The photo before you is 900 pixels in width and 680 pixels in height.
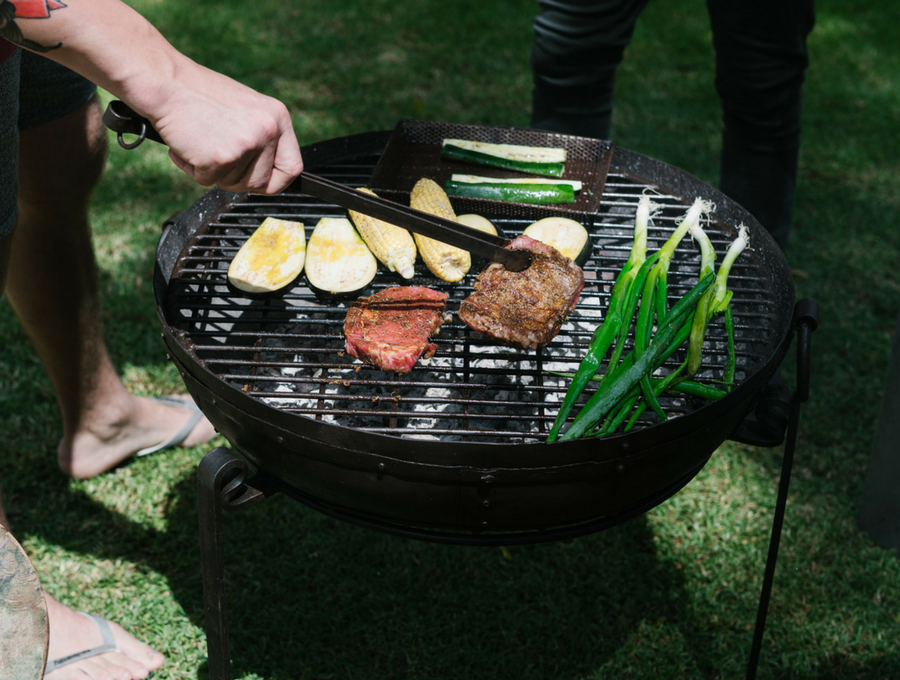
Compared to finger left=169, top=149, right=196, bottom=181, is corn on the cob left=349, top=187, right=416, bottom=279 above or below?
below

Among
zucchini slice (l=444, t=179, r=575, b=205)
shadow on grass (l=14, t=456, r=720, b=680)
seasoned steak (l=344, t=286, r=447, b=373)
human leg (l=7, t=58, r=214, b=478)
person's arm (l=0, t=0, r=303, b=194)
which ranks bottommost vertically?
shadow on grass (l=14, t=456, r=720, b=680)

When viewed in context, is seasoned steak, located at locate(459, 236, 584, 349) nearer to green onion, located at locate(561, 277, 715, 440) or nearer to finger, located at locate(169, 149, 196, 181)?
green onion, located at locate(561, 277, 715, 440)

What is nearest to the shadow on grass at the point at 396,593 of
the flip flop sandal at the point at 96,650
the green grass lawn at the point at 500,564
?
the green grass lawn at the point at 500,564

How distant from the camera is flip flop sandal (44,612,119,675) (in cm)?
257

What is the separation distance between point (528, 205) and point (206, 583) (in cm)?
153

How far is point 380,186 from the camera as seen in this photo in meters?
2.72

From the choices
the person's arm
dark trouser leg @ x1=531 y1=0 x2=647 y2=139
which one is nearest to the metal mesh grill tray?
the person's arm

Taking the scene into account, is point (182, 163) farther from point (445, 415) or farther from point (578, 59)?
point (578, 59)

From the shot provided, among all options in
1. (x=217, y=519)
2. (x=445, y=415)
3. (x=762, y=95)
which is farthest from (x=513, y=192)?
(x=762, y=95)

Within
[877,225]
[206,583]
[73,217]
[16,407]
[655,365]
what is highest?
[655,365]

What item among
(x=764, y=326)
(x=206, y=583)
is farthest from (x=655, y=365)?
(x=206, y=583)

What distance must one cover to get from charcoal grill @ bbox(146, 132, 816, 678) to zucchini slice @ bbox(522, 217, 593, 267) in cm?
7

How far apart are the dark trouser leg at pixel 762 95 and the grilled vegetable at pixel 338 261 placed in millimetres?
2190

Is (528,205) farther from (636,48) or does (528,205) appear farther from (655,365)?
(636,48)
